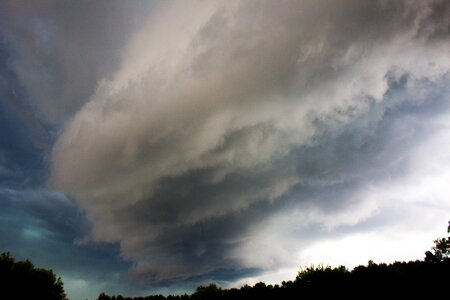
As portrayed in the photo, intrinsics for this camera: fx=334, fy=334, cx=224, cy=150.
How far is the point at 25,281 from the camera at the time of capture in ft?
148

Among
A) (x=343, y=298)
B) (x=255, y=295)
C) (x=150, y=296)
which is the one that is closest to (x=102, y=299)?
(x=150, y=296)

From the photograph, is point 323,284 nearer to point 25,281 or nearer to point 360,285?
point 360,285

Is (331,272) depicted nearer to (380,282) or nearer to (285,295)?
(285,295)

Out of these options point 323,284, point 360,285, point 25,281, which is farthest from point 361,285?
point 25,281

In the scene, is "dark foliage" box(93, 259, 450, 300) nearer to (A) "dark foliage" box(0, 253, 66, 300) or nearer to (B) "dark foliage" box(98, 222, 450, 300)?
(B) "dark foliage" box(98, 222, 450, 300)

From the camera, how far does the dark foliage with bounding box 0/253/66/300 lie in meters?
43.4

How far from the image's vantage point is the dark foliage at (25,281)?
43.4 metres

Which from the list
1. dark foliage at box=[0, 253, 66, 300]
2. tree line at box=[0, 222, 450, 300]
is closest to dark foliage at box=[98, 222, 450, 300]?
tree line at box=[0, 222, 450, 300]

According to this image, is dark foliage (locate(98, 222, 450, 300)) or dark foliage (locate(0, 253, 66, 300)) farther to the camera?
dark foliage (locate(0, 253, 66, 300))

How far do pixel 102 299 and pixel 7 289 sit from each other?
20606mm

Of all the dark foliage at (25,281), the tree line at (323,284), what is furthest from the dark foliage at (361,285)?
the dark foliage at (25,281)

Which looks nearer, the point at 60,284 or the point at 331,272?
the point at 331,272

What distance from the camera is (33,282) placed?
45.7 m

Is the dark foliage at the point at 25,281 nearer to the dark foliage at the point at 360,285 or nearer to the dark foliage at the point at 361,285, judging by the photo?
the dark foliage at the point at 361,285
